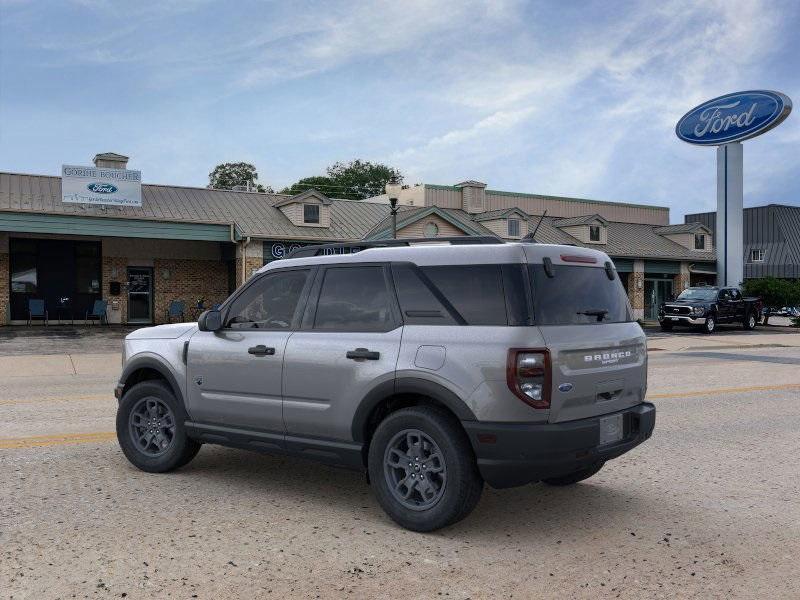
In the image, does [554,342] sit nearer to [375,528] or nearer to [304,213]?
[375,528]

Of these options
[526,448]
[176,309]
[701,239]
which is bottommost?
[526,448]

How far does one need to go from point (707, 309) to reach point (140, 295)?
74.9 ft

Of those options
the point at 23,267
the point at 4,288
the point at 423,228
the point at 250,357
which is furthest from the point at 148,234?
the point at 250,357

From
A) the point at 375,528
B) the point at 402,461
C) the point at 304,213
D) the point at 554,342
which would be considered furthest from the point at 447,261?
the point at 304,213

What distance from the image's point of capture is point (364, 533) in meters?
4.78

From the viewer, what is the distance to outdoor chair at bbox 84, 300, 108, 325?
2894 centimetres

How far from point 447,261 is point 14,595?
306 cm

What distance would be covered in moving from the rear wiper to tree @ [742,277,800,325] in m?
37.5

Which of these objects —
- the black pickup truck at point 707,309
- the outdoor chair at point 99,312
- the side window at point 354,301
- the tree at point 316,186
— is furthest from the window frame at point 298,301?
the tree at point 316,186

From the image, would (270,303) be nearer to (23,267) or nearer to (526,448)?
(526,448)

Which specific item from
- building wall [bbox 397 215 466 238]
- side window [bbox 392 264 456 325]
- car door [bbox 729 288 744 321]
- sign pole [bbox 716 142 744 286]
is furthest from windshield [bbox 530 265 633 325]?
sign pole [bbox 716 142 744 286]

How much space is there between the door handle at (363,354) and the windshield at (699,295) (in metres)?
29.1

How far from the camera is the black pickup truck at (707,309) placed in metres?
30.2

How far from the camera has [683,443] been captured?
7754 millimetres
